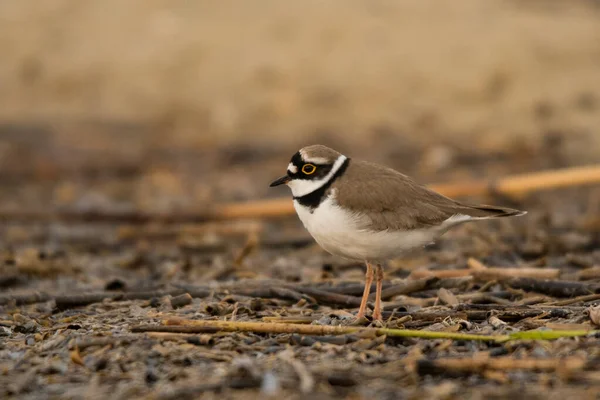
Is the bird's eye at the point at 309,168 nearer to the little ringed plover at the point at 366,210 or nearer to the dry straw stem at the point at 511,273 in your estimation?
the little ringed plover at the point at 366,210

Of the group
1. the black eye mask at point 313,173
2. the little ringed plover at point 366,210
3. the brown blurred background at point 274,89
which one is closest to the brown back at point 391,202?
the little ringed plover at point 366,210

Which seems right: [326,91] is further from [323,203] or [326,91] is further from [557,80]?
[323,203]

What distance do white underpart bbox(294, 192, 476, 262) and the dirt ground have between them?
0.38 m

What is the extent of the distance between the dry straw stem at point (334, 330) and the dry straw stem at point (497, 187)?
13.1 feet

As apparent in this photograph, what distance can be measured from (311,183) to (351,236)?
0.45 meters

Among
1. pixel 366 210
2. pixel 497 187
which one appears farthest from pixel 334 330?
pixel 497 187

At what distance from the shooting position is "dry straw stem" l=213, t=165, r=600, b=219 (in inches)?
334

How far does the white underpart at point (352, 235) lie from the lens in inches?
210

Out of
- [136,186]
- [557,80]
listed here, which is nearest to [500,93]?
[557,80]

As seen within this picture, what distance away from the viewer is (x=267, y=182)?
11.9 metres

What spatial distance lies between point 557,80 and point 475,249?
656 centimetres

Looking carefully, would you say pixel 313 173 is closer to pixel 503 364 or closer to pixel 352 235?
pixel 352 235

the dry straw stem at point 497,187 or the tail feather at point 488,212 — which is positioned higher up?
the tail feather at point 488,212

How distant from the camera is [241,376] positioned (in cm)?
425
